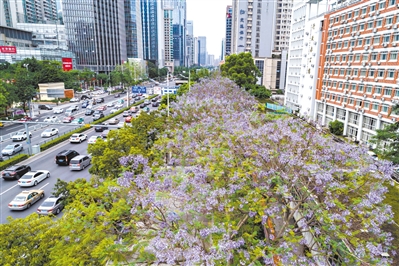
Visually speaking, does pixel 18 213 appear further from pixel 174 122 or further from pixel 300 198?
pixel 300 198

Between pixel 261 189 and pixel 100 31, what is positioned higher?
pixel 100 31

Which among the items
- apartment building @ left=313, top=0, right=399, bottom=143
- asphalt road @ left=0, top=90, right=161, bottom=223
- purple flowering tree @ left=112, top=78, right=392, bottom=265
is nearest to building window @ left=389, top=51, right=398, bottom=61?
apartment building @ left=313, top=0, right=399, bottom=143

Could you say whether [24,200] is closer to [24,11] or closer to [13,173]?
[13,173]

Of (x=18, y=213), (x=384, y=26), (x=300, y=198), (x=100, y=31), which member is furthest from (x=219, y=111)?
(x=100, y=31)

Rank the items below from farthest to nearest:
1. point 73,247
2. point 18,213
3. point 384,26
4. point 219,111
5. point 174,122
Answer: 1. point 384,26
2. point 174,122
3. point 219,111
4. point 18,213
5. point 73,247

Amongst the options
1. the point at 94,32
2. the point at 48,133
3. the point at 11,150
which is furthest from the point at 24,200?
the point at 94,32

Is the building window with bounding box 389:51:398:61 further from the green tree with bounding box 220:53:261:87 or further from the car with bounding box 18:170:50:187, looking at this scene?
Result: the car with bounding box 18:170:50:187

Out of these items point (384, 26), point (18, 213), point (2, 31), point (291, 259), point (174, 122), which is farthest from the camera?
point (2, 31)
